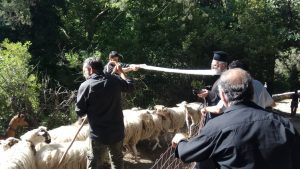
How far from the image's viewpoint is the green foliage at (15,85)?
29.0 ft

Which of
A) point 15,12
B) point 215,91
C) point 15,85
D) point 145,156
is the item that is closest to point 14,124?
point 15,85

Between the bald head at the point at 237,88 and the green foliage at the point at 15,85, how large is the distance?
22.9ft

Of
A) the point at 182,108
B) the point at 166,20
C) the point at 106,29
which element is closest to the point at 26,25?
the point at 106,29

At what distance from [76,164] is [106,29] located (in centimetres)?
836

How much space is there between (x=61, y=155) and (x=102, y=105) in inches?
54.8

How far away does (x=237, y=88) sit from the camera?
2473 mm

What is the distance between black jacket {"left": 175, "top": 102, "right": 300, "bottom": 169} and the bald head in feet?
0.16

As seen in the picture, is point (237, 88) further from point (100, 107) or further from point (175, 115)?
point (175, 115)

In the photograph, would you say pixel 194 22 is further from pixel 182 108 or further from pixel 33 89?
pixel 33 89

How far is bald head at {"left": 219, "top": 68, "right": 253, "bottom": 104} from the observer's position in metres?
→ 2.47

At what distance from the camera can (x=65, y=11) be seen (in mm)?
14773

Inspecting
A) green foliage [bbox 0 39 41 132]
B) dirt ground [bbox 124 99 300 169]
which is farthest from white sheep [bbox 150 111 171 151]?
green foliage [bbox 0 39 41 132]

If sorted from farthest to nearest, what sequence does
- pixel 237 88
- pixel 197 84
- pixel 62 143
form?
pixel 197 84
pixel 62 143
pixel 237 88

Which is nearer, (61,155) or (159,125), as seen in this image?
(61,155)
